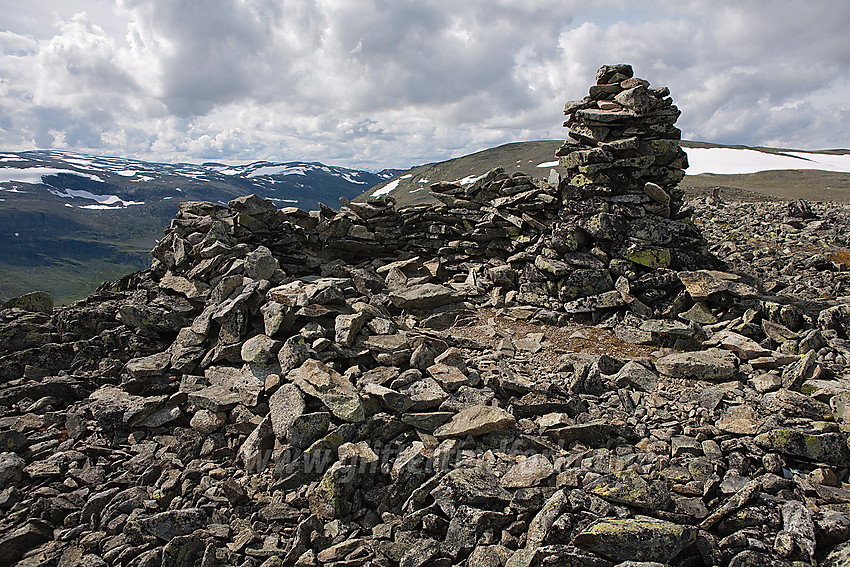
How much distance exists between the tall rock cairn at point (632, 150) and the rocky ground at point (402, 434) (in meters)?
3.96

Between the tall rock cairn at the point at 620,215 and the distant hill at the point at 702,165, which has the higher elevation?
the distant hill at the point at 702,165

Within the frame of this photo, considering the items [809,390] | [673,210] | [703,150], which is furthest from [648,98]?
[703,150]

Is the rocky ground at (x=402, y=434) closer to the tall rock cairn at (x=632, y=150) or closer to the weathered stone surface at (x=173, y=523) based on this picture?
the weathered stone surface at (x=173, y=523)

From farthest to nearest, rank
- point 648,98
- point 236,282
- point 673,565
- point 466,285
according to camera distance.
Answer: point 466,285, point 648,98, point 236,282, point 673,565

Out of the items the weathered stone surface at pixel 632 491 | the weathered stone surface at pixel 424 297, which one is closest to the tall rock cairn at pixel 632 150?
the weathered stone surface at pixel 424 297

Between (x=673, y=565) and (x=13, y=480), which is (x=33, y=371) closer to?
(x=13, y=480)

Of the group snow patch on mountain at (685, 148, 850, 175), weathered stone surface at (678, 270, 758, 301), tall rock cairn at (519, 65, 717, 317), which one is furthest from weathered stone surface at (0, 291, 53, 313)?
snow patch on mountain at (685, 148, 850, 175)

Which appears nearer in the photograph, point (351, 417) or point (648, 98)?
point (351, 417)

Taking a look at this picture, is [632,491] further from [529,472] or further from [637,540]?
[529,472]

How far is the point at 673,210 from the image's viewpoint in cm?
1498

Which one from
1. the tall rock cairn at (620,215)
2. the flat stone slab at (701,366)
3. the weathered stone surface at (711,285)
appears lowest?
the flat stone slab at (701,366)

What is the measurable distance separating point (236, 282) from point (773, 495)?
11228 mm

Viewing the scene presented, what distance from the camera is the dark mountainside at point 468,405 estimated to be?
237 inches

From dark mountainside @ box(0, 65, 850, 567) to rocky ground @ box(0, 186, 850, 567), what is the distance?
4 centimetres
